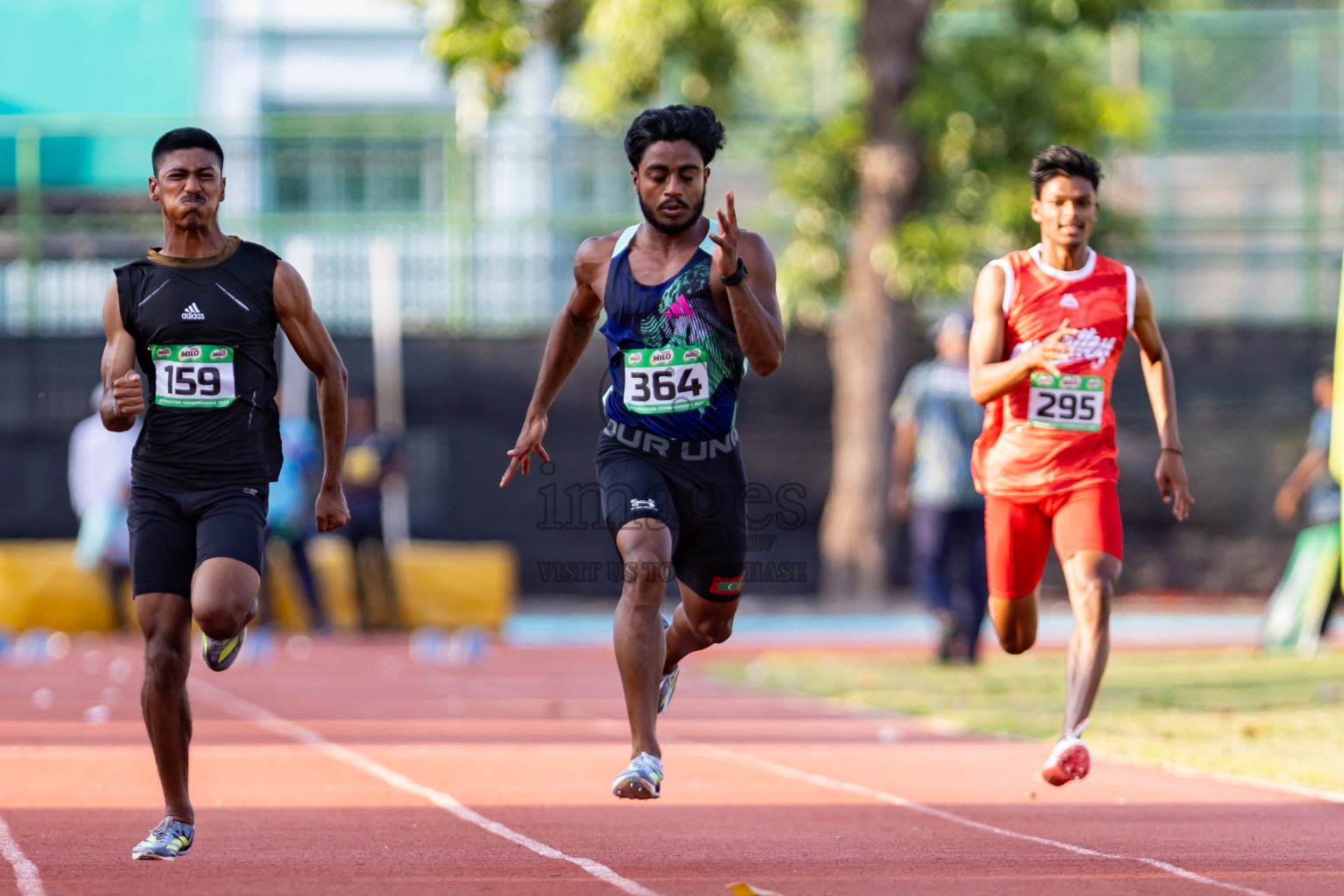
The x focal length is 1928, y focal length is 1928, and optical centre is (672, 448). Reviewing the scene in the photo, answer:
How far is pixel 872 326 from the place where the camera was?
65.7 ft

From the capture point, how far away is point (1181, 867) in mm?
5684

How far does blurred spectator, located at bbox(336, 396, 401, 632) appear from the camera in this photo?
16.9 metres

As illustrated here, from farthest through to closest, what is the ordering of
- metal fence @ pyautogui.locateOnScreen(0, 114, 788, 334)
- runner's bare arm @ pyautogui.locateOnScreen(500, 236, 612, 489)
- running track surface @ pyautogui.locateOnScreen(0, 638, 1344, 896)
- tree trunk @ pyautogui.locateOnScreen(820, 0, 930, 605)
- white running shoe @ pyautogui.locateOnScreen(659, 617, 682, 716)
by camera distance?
metal fence @ pyautogui.locateOnScreen(0, 114, 788, 334), tree trunk @ pyautogui.locateOnScreen(820, 0, 930, 605), white running shoe @ pyautogui.locateOnScreen(659, 617, 682, 716), runner's bare arm @ pyautogui.locateOnScreen(500, 236, 612, 489), running track surface @ pyautogui.locateOnScreen(0, 638, 1344, 896)

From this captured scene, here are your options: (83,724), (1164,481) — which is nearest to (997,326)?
(1164,481)

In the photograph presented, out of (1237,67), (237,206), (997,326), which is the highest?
(1237,67)

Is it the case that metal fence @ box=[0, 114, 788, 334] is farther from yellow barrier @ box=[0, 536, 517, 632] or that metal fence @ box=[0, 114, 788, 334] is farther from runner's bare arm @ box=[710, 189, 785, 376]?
runner's bare arm @ box=[710, 189, 785, 376]

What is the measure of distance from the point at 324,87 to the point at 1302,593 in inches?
918

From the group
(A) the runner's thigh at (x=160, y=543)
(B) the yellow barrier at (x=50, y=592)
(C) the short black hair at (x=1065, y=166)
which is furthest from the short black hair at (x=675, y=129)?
(B) the yellow barrier at (x=50, y=592)

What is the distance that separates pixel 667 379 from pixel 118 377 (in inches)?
69.6

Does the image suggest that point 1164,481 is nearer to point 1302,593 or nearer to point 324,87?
point 1302,593

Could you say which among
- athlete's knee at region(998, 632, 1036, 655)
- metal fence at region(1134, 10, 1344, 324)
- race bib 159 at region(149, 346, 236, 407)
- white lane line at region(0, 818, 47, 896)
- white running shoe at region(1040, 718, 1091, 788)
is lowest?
white lane line at region(0, 818, 47, 896)

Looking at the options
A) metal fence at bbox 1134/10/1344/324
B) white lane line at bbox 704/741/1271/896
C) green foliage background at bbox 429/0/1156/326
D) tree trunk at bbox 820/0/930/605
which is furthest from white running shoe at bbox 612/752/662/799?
metal fence at bbox 1134/10/1344/324

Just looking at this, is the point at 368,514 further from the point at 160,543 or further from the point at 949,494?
the point at 160,543

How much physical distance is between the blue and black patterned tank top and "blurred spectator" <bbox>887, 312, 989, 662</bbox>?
6.15 meters
